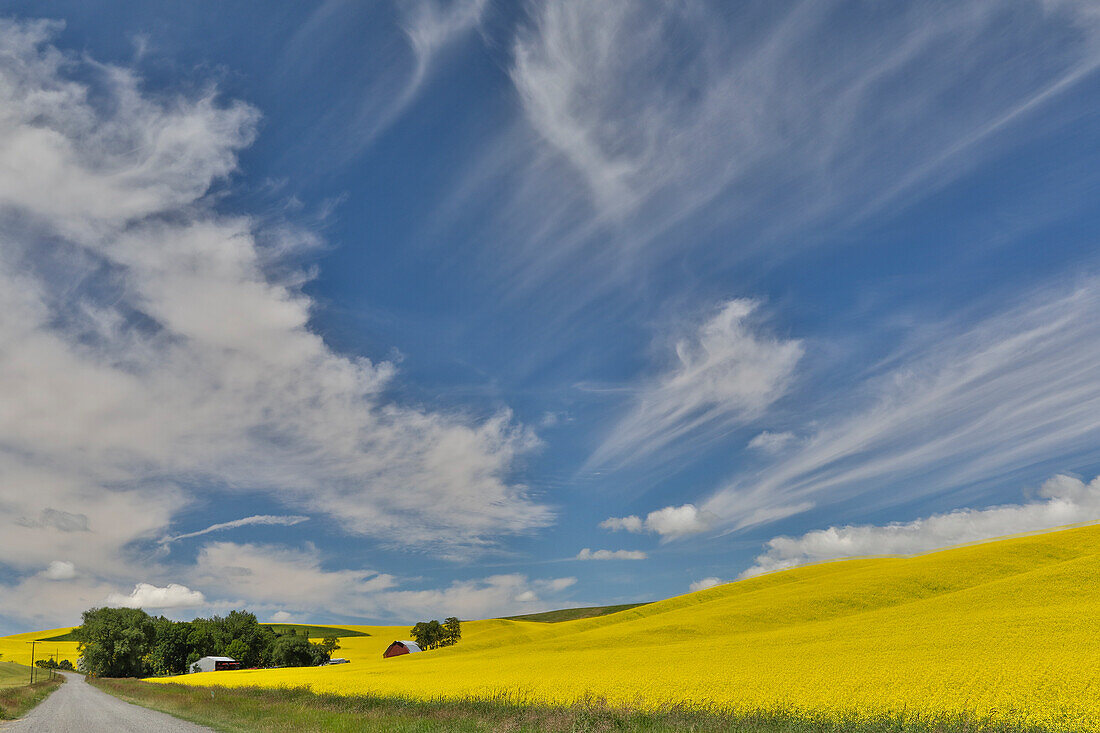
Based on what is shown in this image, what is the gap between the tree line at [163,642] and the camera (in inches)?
4400

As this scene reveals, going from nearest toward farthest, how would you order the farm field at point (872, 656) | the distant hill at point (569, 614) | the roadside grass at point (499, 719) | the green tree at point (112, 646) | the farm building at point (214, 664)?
the roadside grass at point (499, 719), the farm field at point (872, 656), the farm building at point (214, 664), the green tree at point (112, 646), the distant hill at point (569, 614)

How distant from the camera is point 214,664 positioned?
104 metres

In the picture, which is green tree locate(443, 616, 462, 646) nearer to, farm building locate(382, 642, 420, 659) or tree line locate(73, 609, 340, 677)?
farm building locate(382, 642, 420, 659)

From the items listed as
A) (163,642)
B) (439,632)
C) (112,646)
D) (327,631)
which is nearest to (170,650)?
(163,642)

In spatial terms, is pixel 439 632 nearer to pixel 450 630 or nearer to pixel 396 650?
pixel 450 630

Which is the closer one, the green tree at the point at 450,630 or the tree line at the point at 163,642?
the tree line at the point at 163,642

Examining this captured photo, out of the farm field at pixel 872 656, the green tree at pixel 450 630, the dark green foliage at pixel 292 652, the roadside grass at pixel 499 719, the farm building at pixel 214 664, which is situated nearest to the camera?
the roadside grass at pixel 499 719

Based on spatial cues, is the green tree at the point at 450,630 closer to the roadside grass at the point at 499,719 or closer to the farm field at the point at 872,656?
the farm field at the point at 872,656

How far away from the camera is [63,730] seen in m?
25.5

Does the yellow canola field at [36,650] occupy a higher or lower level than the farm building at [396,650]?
higher

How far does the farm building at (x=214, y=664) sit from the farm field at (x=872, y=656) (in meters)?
62.3

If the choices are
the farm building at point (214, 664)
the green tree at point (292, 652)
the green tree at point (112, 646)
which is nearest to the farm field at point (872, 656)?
the green tree at point (292, 652)

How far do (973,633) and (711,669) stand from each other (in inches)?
390

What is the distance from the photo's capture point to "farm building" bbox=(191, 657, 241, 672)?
10443 centimetres
